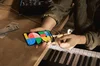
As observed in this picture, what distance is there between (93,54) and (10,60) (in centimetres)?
55

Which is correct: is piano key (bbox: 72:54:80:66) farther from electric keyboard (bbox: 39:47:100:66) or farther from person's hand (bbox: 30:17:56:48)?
person's hand (bbox: 30:17:56:48)

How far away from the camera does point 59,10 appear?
47.0 inches

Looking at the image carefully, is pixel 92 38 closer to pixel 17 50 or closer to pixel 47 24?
pixel 47 24

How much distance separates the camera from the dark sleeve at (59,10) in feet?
3.69

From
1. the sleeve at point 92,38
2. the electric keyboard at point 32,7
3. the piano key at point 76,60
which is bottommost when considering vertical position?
the piano key at point 76,60

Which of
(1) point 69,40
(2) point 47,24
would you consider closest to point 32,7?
(2) point 47,24

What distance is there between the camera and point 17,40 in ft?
2.96

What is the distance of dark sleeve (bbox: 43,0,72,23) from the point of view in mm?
1125

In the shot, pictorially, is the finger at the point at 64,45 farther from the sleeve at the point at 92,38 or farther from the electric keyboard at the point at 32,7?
the electric keyboard at the point at 32,7

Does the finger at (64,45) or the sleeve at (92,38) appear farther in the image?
the sleeve at (92,38)

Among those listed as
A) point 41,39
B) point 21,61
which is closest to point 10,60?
point 21,61

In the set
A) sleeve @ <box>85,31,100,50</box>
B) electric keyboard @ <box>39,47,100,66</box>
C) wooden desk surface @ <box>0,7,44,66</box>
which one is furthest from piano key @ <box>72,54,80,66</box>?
wooden desk surface @ <box>0,7,44,66</box>

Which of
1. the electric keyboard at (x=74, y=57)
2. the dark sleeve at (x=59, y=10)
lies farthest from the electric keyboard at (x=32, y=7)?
the electric keyboard at (x=74, y=57)

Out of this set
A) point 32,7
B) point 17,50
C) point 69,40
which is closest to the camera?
point 17,50
